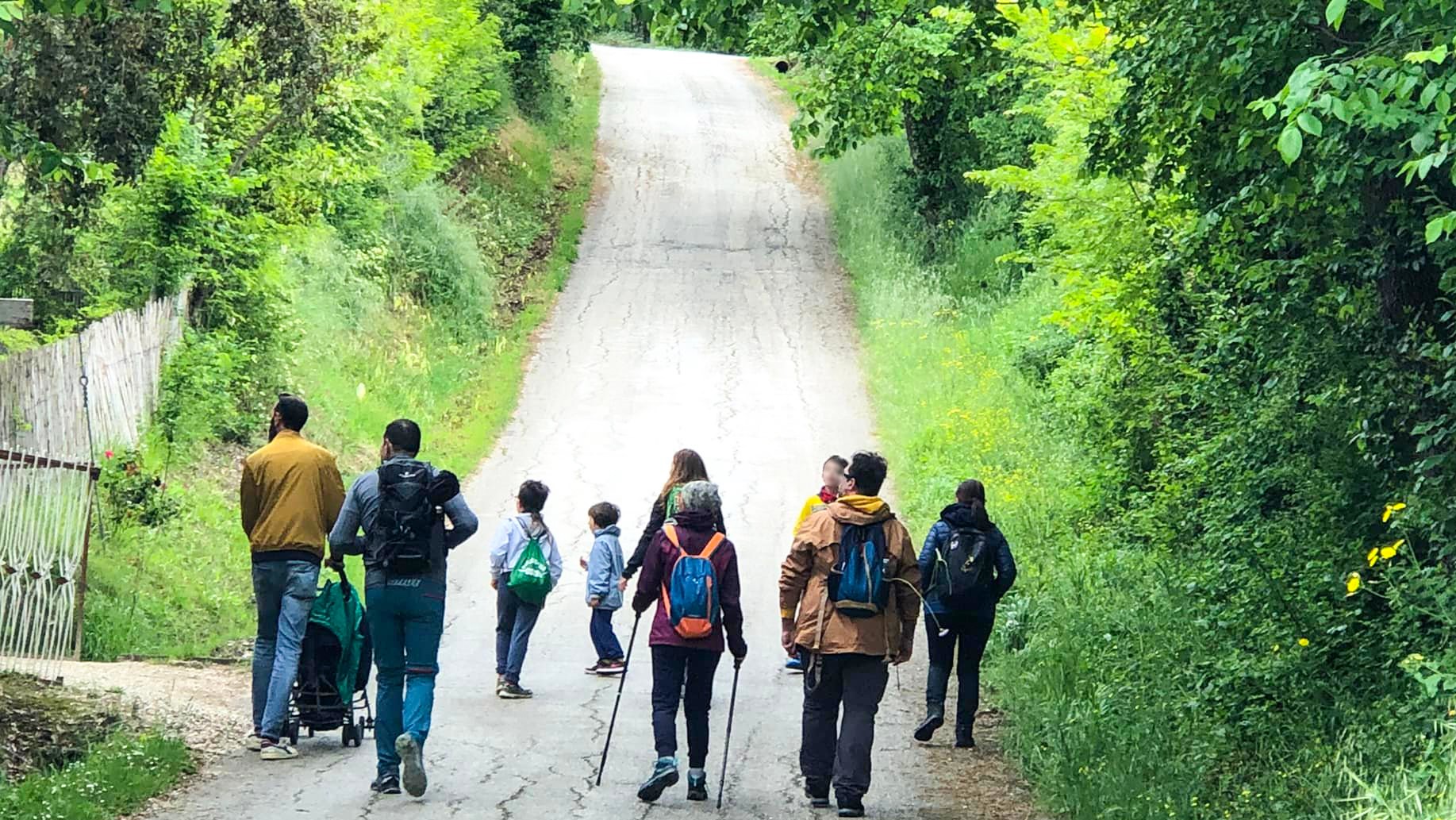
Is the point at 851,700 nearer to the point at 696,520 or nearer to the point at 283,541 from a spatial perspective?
the point at 696,520

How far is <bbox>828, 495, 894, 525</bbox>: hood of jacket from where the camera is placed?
8516mm

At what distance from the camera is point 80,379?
570 inches

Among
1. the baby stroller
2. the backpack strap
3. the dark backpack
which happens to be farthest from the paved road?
the backpack strap

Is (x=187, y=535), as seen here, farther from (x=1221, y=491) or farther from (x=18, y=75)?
(x=1221, y=491)

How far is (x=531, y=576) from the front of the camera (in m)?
11.3

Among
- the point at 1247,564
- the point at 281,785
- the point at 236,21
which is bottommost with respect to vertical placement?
the point at 281,785

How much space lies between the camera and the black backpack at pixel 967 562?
10312 mm

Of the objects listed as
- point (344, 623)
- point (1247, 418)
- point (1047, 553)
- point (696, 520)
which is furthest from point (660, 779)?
point (1047, 553)

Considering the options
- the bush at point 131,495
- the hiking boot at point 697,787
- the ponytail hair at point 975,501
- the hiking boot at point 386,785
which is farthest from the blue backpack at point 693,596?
the bush at point 131,495

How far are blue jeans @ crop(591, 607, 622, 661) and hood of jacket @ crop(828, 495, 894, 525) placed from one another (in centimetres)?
379

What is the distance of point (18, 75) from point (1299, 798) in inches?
447

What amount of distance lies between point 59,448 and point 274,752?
621 cm

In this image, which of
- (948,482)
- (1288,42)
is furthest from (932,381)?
(1288,42)

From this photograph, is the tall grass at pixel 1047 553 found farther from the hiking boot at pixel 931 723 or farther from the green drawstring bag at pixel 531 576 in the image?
the green drawstring bag at pixel 531 576
